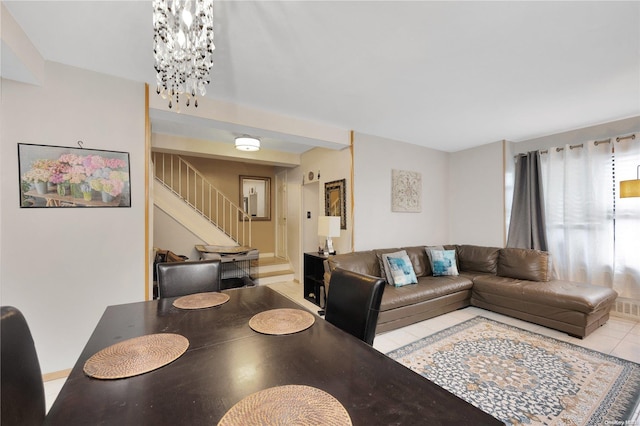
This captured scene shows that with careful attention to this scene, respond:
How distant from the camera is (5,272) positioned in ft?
6.46

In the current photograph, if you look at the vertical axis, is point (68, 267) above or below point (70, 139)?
below

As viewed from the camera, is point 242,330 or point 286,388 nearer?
point 286,388

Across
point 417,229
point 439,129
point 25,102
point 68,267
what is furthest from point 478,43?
point 68,267

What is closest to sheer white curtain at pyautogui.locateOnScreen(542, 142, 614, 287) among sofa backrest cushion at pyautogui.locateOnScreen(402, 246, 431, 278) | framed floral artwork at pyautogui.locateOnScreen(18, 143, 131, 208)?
sofa backrest cushion at pyautogui.locateOnScreen(402, 246, 431, 278)

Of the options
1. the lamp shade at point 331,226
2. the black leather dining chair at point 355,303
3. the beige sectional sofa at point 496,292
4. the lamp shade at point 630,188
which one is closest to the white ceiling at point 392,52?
the lamp shade at point 630,188

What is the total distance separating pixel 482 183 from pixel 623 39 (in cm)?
283

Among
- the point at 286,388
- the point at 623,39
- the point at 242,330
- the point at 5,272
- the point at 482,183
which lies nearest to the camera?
the point at 286,388

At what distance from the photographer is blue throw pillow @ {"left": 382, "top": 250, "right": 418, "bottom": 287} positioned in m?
3.42

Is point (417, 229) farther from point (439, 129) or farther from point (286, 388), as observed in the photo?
point (286, 388)

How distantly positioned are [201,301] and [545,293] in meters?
3.65

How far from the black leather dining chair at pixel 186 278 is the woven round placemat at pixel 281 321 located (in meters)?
0.81

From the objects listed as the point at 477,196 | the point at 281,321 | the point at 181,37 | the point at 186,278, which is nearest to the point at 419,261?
the point at 477,196

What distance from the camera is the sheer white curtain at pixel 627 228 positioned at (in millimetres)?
3176

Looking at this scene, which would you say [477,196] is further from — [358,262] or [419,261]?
[358,262]
